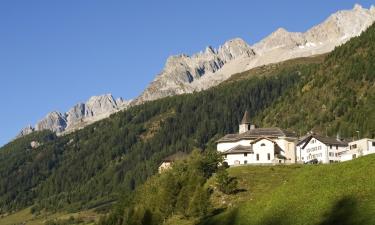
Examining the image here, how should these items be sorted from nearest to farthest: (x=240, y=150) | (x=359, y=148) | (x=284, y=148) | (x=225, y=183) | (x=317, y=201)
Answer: (x=317, y=201) → (x=225, y=183) → (x=359, y=148) → (x=240, y=150) → (x=284, y=148)

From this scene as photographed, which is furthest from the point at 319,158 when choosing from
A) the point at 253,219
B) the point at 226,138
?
the point at 253,219

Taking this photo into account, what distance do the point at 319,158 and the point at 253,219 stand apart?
75.1 meters

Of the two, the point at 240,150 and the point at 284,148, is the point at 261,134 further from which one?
the point at 240,150

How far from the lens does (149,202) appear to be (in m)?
140

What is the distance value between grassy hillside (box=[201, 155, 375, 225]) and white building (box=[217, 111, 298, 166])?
40.7 metres

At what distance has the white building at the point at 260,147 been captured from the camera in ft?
555

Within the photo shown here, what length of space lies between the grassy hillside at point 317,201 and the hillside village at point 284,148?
41236mm

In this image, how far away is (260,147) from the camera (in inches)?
6683

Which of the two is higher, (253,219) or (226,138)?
(226,138)

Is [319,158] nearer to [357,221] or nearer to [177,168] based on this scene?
[177,168]

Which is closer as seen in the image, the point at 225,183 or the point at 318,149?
the point at 225,183

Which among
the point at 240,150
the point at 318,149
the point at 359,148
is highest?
the point at 240,150

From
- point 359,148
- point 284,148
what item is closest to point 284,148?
point 284,148

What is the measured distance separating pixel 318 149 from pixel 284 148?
9.05 m
